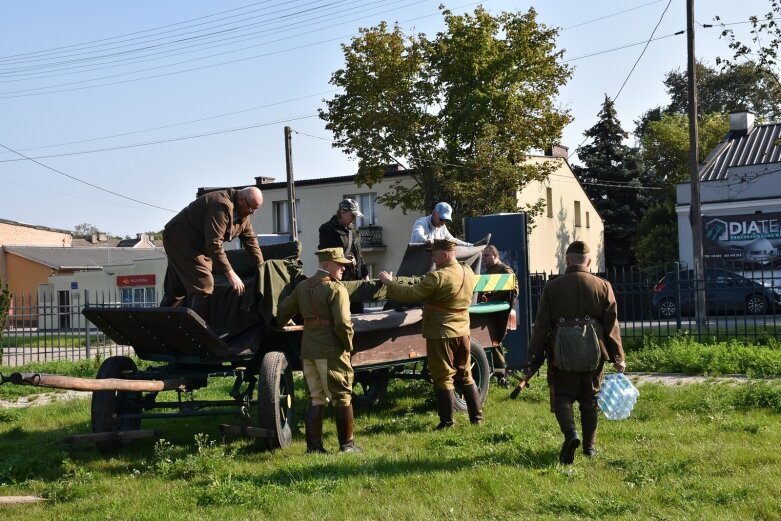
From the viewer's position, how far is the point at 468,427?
862 cm

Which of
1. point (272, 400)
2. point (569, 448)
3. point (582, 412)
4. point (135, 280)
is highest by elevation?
point (135, 280)

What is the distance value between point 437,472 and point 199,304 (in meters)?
2.73

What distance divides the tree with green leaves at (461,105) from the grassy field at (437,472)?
24904 millimetres

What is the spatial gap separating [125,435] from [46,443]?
164cm

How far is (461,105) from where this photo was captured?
34.4m

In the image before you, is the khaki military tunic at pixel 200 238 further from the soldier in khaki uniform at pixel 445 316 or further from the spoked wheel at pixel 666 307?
the spoked wheel at pixel 666 307

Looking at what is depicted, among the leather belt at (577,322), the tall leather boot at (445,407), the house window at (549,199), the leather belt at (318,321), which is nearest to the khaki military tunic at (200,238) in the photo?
the leather belt at (318,321)

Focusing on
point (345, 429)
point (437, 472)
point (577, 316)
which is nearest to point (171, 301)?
point (345, 429)

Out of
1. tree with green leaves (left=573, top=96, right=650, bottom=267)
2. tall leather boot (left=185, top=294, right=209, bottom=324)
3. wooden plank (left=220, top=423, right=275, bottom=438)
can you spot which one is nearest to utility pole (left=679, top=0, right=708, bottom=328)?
tall leather boot (left=185, top=294, right=209, bottom=324)

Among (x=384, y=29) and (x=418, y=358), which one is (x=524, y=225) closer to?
(x=418, y=358)

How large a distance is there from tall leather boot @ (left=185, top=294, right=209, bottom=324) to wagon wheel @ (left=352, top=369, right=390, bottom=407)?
2406 mm

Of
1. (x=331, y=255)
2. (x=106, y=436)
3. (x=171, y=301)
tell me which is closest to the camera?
(x=106, y=436)

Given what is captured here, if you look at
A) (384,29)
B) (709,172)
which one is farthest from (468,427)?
(709,172)

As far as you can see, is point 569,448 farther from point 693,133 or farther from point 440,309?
point 693,133
